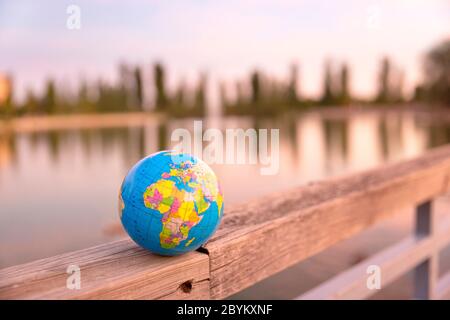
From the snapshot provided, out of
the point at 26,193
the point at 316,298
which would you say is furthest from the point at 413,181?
A: the point at 26,193

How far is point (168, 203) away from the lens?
4.45 feet

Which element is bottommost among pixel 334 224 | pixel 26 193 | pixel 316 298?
pixel 26 193

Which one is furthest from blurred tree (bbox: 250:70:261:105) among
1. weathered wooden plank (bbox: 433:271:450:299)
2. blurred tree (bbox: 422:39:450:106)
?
weathered wooden plank (bbox: 433:271:450:299)

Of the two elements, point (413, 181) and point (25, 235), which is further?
point (25, 235)

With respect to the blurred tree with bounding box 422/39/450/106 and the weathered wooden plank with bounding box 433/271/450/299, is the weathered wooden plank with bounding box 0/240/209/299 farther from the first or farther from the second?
the blurred tree with bounding box 422/39/450/106

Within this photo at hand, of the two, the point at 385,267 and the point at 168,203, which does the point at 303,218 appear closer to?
the point at 168,203

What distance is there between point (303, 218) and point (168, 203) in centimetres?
76

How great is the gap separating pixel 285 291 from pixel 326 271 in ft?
3.41

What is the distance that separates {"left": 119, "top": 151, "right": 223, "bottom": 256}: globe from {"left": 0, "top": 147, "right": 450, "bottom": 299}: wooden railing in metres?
0.08

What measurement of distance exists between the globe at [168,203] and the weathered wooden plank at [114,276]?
0.07 m

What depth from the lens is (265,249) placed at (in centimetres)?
171

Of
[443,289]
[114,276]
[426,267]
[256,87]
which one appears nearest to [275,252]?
[114,276]

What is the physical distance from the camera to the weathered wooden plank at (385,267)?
2.15 metres
